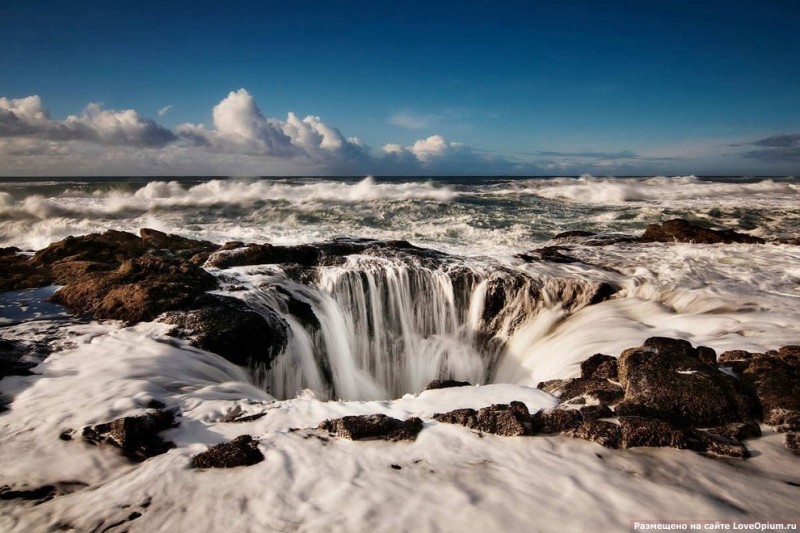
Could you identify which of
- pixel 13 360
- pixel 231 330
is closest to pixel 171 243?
pixel 231 330

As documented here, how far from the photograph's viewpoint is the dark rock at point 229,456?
3402 mm

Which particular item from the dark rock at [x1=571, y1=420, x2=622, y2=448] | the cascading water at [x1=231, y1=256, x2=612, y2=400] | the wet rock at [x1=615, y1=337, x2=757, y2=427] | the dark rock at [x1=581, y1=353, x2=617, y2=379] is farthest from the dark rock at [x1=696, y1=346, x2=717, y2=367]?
the cascading water at [x1=231, y1=256, x2=612, y2=400]

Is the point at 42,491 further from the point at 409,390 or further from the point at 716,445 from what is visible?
the point at 409,390

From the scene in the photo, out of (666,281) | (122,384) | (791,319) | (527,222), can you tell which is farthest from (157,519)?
(527,222)

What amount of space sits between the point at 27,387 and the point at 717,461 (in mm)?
6392

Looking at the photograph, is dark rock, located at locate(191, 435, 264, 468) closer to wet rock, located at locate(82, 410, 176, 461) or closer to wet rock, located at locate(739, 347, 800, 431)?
wet rock, located at locate(82, 410, 176, 461)

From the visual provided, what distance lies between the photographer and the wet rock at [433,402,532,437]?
3.72 meters

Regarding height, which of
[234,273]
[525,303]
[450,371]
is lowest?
[450,371]

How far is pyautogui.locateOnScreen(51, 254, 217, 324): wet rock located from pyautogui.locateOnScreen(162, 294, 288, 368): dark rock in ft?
0.95

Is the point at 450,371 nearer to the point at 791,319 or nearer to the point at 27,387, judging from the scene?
the point at 791,319

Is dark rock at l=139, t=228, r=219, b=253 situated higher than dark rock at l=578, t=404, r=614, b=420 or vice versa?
dark rock at l=139, t=228, r=219, b=253

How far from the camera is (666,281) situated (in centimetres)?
911

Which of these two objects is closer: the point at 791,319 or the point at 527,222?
the point at 791,319

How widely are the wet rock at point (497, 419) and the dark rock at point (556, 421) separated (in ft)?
0.26
